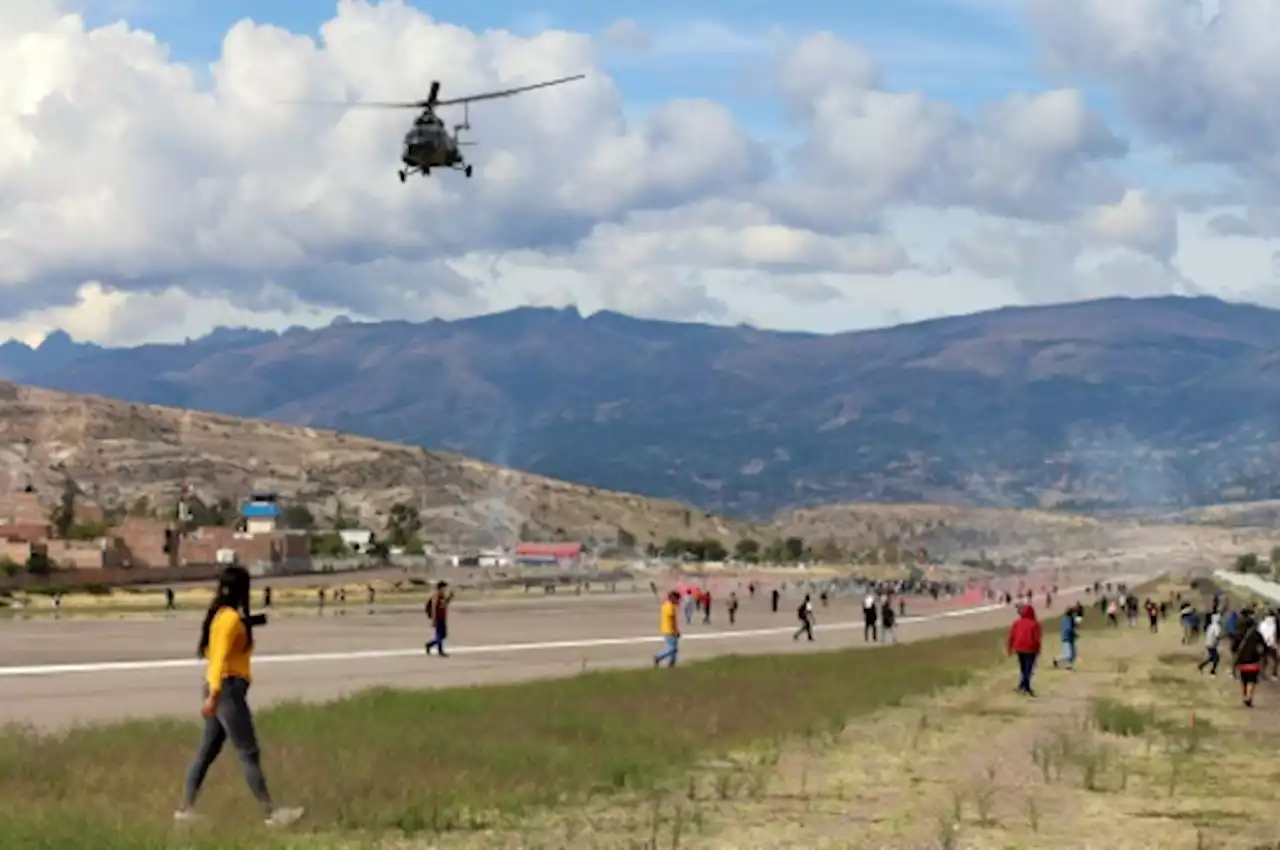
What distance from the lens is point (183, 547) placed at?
12850cm

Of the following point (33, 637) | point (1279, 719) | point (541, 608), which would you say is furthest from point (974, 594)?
point (1279, 719)

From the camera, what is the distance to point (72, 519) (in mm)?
143875

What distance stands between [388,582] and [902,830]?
4104 inches

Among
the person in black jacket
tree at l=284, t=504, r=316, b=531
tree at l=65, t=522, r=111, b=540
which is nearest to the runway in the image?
the person in black jacket

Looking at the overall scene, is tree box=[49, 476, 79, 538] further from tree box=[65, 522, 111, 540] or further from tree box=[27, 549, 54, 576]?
tree box=[27, 549, 54, 576]

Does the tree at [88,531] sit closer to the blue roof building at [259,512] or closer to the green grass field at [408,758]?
the blue roof building at [259,512]

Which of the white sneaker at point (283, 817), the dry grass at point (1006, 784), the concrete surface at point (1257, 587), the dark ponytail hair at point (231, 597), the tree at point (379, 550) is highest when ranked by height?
the tree at point (379, 550)

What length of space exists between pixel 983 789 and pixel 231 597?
8532mm

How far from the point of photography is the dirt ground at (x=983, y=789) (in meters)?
14.4

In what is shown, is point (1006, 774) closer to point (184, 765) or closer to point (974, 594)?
point (184, 765)

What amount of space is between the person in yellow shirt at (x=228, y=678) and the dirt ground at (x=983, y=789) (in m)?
1.68

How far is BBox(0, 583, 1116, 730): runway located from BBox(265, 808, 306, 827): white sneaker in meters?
8.24

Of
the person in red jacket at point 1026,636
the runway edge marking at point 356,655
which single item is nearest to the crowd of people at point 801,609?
the runway edge marking at point 356,655

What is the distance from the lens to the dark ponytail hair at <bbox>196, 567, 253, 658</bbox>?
500 inches
